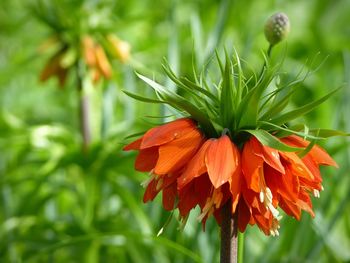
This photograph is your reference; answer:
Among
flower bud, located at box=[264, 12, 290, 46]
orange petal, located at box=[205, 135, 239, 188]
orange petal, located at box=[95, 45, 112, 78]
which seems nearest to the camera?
orange petal, located at box=[205, 135, 239, 188]

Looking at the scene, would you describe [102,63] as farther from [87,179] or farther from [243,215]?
[243,215]

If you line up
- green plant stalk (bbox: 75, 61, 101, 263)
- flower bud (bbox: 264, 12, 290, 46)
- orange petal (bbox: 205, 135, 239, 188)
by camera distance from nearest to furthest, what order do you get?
1. orange petal (bbox: 205, 135, 239, 188)
2. flower bud (bbox: 264, 12, 290, 46)
3. green plant stalk (bbox: 75, 61, 101, 263)

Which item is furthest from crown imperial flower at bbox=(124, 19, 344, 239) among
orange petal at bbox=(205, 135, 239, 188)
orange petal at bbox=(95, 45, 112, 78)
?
orange petal at bbox=(95, 45, 112, 78)

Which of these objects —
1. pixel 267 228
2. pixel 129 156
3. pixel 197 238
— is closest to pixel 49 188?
pixel 129 156

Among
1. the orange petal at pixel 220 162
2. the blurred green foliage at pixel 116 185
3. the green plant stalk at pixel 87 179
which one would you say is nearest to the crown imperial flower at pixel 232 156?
the orange petal at pixel 220 162

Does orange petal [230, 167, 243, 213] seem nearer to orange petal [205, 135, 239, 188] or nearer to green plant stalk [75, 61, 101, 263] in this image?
orange petal [205, 135, 239, 188]

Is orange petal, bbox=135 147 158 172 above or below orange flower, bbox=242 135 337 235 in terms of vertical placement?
above

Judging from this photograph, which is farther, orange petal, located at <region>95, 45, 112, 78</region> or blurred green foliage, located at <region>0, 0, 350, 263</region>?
orange petal, located at <region>95, 45, 112, 78</region>
